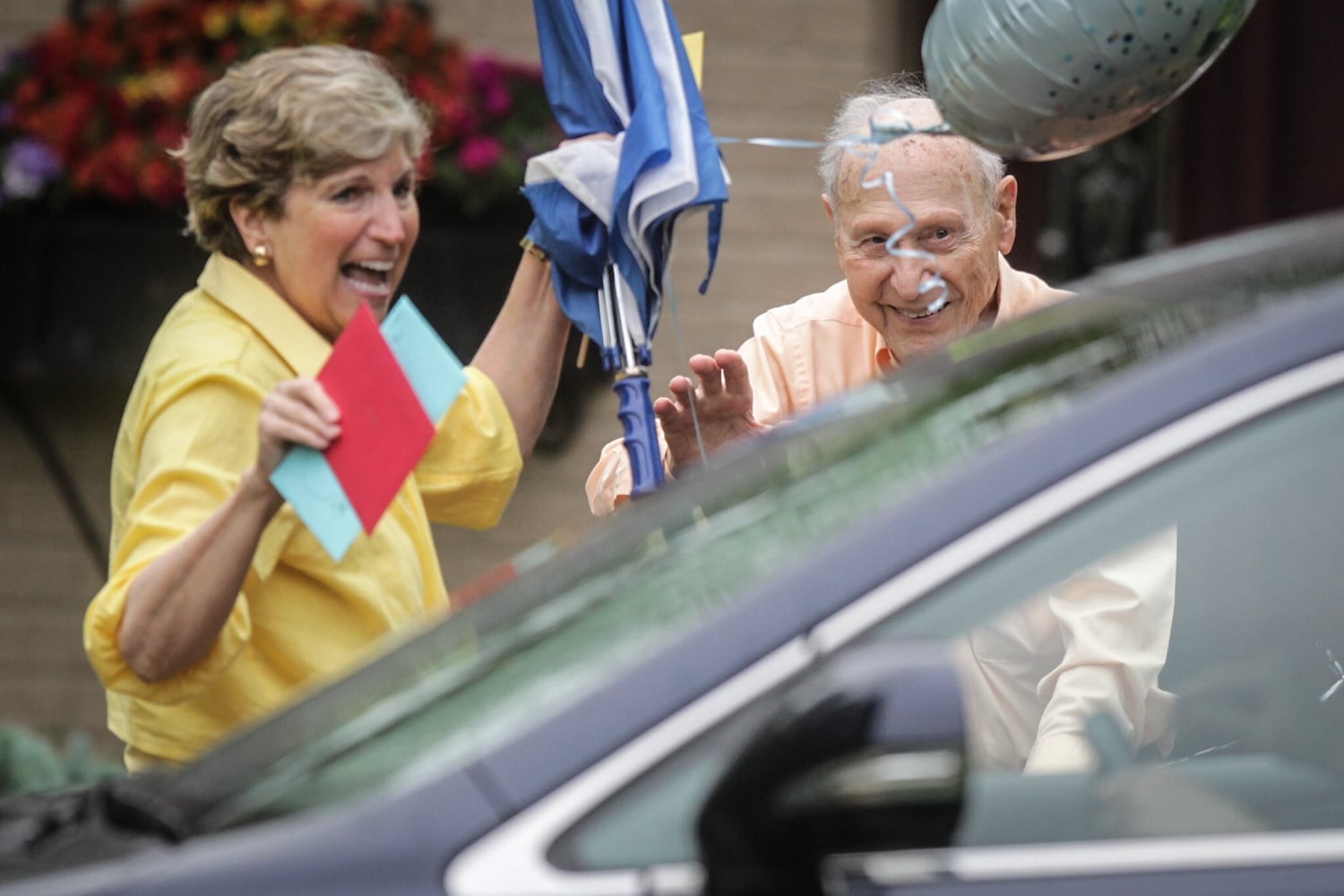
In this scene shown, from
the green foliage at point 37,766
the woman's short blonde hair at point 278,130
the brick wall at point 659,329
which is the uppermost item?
the woman's short blonde hair at point 278,130

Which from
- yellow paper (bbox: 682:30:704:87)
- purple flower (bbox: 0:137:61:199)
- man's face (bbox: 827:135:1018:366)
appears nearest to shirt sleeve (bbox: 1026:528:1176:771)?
man's face (bbox: 827:135:1018:366)

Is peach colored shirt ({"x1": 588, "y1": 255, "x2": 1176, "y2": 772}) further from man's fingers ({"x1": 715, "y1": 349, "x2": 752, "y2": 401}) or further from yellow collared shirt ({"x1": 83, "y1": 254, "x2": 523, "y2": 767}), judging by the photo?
yellow collared shirt ({"x1": 83, "y1": 254, "x2": 523, "y2": 767})

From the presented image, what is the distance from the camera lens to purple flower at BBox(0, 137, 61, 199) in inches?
189

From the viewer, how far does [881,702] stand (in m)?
1.49

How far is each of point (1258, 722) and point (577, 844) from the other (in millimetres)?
685

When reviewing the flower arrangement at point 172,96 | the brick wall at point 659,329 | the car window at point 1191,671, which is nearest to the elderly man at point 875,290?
the car window at point 1191,671

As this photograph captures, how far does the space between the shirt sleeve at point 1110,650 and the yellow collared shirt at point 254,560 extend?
1088 millimetres

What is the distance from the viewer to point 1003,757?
1781mm

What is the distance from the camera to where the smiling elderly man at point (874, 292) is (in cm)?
271

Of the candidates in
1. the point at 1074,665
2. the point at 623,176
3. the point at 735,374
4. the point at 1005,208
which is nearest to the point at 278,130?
the point at 623,176

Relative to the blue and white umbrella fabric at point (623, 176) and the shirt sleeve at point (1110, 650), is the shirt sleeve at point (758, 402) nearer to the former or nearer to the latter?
the blue and white umbrella fabric at point (623, 176)

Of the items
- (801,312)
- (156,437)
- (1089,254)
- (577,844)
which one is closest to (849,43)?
(1089,254)

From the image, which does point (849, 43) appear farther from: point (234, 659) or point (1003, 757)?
point (1003, 757)

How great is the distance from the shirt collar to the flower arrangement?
6.39 ft
